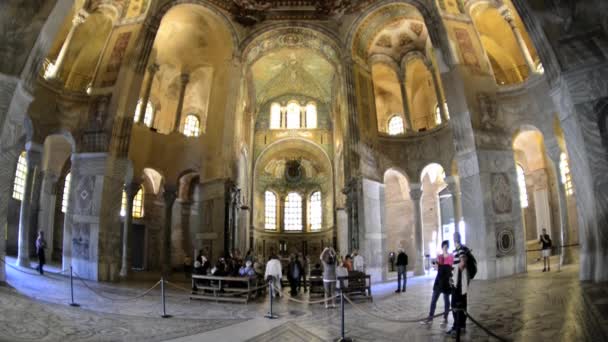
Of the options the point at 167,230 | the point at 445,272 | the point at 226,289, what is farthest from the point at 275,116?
the point at 445,272

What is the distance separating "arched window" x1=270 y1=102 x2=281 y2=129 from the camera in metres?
33.0

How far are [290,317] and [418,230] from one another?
14.4 meters

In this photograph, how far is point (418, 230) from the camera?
22.6m

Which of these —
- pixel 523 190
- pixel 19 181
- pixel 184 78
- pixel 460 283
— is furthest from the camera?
pixel 184 78

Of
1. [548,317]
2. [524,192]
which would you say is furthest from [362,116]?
[548,317]

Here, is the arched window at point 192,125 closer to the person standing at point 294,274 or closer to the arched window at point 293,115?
the arched window at point 293,115

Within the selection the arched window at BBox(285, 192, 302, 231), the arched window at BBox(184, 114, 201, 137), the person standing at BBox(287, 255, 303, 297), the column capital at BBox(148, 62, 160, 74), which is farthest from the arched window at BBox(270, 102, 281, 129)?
the person standing at BBox(287, 255, 303, 297)

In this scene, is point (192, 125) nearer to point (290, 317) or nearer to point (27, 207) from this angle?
point (27, 207)

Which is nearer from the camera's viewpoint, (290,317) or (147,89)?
(290,317)

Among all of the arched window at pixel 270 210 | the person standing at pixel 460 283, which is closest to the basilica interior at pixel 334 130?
the person standing at pixel 460 283

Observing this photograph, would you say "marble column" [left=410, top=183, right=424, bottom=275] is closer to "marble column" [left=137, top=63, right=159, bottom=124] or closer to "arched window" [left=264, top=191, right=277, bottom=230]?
"arched window" [left=264, top=191, right=277, bottom=230]

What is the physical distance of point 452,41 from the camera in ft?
59.1

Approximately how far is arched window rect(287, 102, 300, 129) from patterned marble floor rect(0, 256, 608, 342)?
22.2m

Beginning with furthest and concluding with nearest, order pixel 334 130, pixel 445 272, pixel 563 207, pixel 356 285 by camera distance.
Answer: pixel 334 130 → pixel 563 207 → pixel 356 285 → pixel 445 272
